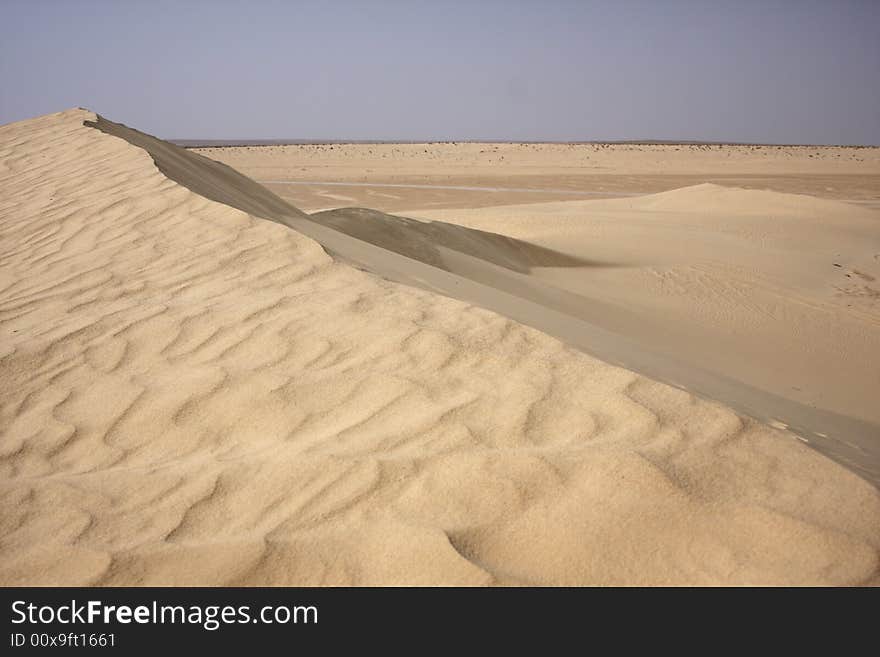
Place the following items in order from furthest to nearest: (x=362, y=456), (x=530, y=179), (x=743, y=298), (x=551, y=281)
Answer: (x=530, y=179)
(x=551, y=281)
(x=743, y=298)
(x=362, y=456)

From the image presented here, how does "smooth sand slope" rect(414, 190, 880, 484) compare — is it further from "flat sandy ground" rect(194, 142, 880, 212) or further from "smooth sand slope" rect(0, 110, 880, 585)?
"flat sandy ground" rect(194, 142, 880, 212)

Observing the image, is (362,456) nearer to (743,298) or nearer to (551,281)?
Result: (551,281)

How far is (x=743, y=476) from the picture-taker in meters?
1.66

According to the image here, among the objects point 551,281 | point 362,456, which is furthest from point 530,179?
point 362,456

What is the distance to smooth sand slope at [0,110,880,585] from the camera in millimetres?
1440

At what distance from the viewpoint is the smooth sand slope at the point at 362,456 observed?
1.44 meters

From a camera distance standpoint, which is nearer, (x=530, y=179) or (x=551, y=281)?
(x=551, y=281)

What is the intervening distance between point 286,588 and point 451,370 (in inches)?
40.1

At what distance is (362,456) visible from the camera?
1.80m

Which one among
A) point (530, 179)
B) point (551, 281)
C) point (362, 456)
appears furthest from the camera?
point (530, 179)

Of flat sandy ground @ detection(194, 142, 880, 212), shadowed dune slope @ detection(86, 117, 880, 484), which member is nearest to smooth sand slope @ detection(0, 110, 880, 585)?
shadowed dune slope @ detection(86, 117, 880, 484)
